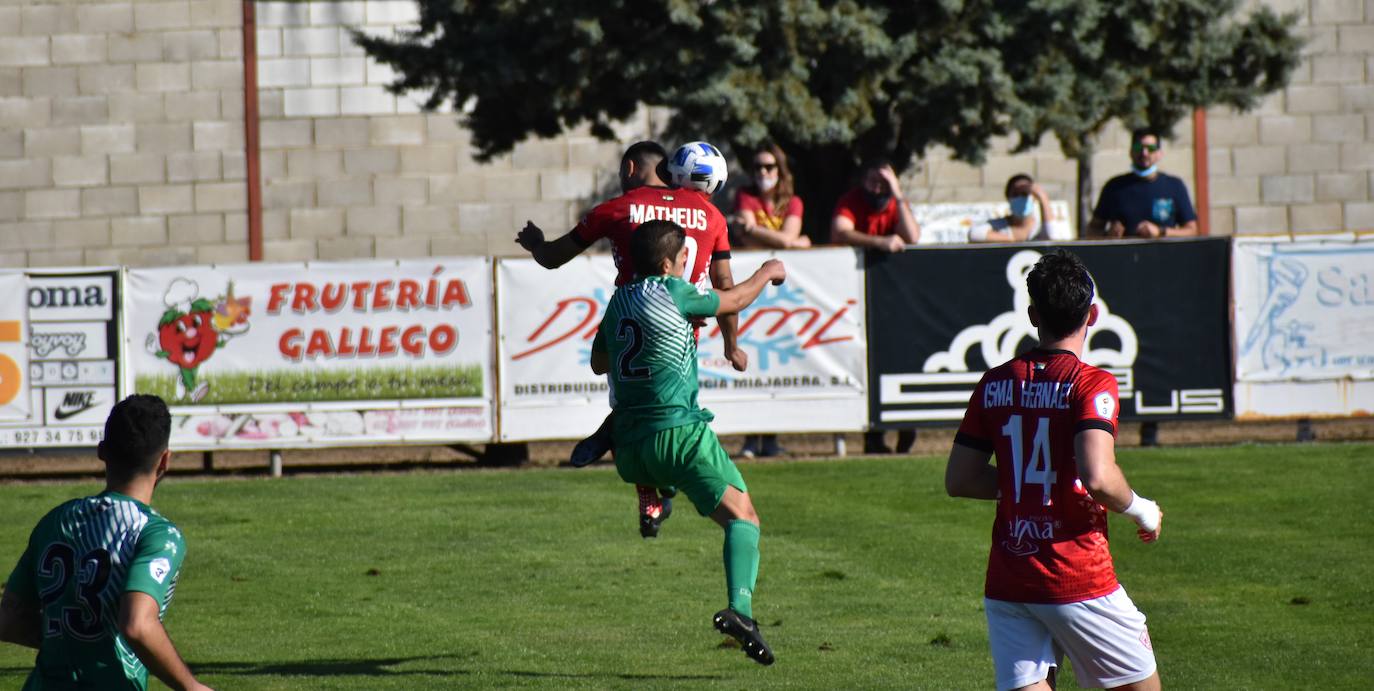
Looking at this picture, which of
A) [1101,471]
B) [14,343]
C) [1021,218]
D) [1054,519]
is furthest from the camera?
[1021,218]

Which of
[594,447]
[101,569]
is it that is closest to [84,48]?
[594,447]

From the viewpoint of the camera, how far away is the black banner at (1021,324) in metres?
15.6

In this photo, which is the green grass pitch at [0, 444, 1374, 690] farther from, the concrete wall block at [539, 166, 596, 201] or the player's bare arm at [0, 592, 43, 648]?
the concrete wall block at [539, 166, 596, 201]

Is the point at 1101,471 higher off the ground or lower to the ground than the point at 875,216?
lower

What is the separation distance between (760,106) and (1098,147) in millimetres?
7242

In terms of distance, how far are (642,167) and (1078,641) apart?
4338 mm

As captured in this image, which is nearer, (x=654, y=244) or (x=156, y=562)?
(x=156, y=562)

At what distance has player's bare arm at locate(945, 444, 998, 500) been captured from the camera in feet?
17.7

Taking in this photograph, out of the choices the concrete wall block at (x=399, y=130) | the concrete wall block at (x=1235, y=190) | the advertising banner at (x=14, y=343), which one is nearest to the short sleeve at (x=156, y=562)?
the advertising banner at (x=14, y=343)

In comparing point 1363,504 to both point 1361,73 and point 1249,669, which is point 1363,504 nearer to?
point 1249,669

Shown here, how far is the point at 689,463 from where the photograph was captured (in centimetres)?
783

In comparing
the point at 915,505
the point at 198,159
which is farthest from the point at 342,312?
the point at 198,159

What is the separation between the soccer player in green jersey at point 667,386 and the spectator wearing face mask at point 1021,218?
8975 millimetres

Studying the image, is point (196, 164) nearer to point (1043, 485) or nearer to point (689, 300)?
point (689, 300)
